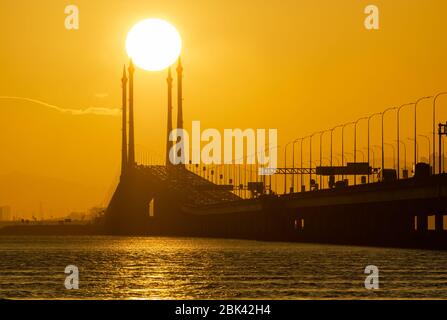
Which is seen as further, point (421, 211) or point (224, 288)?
point (421, 211)

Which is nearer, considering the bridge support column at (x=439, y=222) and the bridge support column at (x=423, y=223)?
the bridge support column at (x=439, y=222)

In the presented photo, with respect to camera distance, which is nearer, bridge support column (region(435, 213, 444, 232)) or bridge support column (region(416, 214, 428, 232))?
bridge support column (region(435, 213, 444, 232))

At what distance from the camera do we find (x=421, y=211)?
136 meters

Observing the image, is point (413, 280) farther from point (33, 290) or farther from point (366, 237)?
point (366, 237)

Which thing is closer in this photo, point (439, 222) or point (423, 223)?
point (439, 222)

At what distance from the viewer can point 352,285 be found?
200 feet

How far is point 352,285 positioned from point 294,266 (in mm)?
24272

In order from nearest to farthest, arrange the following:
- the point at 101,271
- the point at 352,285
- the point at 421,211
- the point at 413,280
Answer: the point at 352,285 < the point at 413,280 < the point at 101,271 < the point at 421,211

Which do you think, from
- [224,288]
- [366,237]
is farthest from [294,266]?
[366,237]
